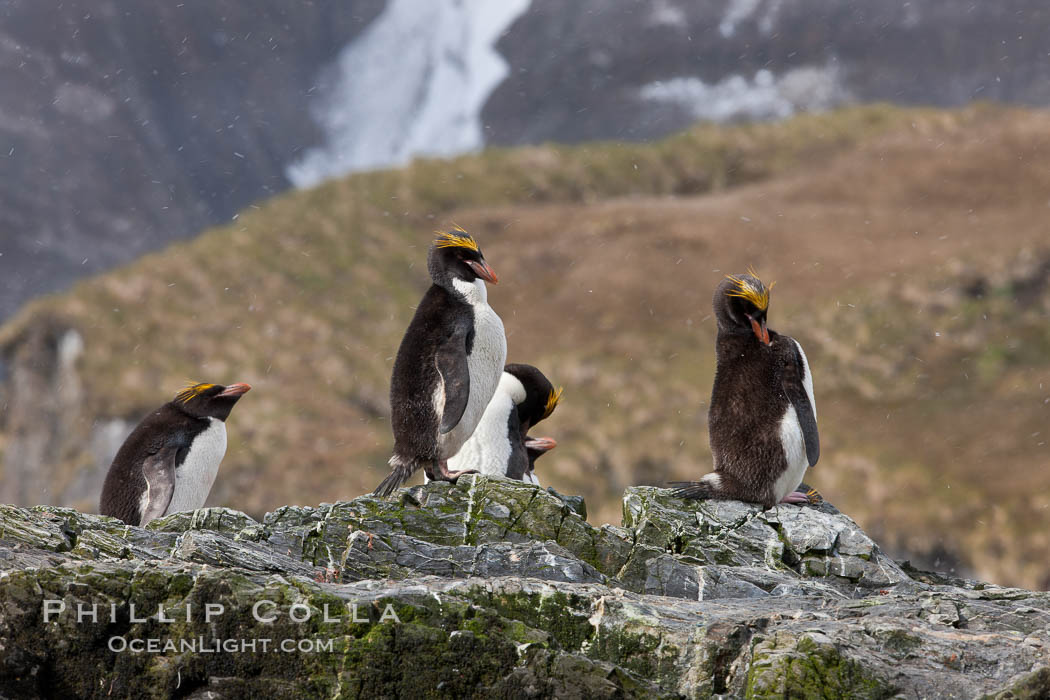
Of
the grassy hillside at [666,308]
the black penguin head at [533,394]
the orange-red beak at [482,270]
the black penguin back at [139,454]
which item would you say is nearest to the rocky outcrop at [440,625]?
the orange-red beak at [482,270]

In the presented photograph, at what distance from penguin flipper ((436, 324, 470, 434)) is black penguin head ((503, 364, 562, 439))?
1417 mm

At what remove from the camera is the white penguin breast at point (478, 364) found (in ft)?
21.6

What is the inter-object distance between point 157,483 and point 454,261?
2903 mm

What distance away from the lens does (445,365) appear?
644 centimetres

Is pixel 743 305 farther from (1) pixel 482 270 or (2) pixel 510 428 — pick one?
(2) pixel 510 428

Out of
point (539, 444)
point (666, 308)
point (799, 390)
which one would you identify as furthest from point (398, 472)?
point (666, 308)

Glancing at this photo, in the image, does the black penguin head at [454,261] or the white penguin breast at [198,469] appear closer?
the black penguin head at [454,261]

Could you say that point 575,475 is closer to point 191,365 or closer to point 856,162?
point 191,365

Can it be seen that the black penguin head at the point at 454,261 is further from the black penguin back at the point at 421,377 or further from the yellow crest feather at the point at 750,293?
the yellow crest feather at the point at 750,293

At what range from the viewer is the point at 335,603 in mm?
3482

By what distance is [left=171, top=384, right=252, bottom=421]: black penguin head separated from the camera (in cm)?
797

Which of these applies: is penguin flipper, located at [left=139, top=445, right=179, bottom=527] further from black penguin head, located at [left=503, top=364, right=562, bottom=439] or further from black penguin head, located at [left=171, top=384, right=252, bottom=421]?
black penguin head, located at [left=503, top=364, right=562, bottom=439]

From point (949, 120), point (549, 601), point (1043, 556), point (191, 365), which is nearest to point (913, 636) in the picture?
point (549, 601)

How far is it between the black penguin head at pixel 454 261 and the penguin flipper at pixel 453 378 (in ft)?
1.42
